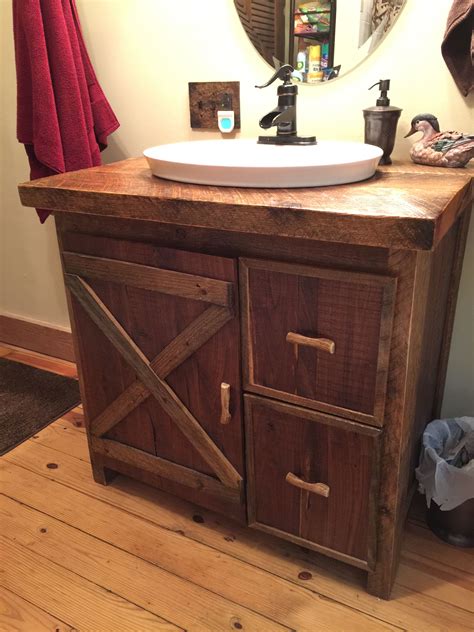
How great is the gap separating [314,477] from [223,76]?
100cm

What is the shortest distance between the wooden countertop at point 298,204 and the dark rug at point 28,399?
34.2 inches

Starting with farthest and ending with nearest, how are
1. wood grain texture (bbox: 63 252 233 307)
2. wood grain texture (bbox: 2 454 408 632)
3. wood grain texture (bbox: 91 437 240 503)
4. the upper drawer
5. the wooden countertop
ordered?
wood grain texture (bbox: 91 437 240 503) → wood grain texture (bbox: 2 454 408 632) → wood grain texture (bbox: 63 252 233 307) → the upper drawer → the wooden countertop

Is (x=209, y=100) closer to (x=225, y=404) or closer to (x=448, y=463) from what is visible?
(x=225, y=404)

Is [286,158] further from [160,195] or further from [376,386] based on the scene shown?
[376,386]


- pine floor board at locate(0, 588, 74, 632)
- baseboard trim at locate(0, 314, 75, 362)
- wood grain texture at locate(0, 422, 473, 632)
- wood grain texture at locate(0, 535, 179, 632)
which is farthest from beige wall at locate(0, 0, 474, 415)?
pine floor board at locate(0, 588, 74, 632)

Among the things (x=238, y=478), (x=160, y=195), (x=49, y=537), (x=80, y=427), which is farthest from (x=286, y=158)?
(x=80, y=427)

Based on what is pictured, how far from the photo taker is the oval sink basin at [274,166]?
87 centimetres

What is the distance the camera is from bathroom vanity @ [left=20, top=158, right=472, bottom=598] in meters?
0.82

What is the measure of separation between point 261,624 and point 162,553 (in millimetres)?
278

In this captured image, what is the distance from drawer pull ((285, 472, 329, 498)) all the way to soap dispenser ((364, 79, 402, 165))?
0.68 meters

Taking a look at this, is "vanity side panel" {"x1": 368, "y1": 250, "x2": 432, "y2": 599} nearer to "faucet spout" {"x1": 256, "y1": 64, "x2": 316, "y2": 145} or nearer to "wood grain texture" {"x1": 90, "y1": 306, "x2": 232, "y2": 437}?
"wood grain texture" {"x1": 90, "y1": 306, "x2": 232, "y2": 437}

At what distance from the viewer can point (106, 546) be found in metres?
1.22

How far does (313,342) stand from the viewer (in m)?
0.89

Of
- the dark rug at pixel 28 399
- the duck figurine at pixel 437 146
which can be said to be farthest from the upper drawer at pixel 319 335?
the dark rug at pixel 28 399
